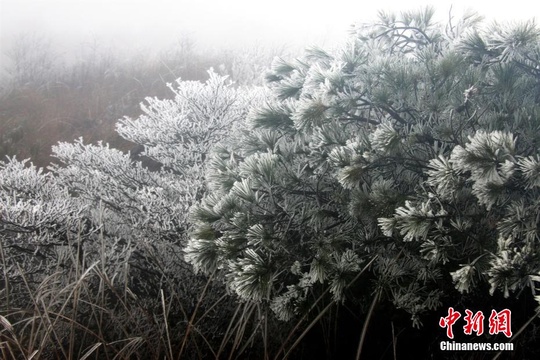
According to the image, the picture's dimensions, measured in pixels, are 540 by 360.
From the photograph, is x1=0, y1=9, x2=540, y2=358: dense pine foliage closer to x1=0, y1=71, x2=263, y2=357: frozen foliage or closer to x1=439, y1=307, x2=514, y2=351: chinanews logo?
x1=439, y1=307, x2=514, y2=351: chinanews logo

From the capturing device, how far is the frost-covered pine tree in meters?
2.37

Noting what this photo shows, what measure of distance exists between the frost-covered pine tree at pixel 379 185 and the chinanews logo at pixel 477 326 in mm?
167

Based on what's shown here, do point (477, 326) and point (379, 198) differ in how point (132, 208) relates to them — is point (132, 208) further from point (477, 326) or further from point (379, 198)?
point (477, 326)

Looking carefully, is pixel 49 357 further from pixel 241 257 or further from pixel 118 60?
pixel 118 60

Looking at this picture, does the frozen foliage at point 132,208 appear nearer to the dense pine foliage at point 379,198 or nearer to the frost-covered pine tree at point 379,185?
the dense pine foliage at point 379,198

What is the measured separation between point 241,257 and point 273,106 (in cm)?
94

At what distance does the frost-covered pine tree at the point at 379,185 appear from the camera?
2.37m

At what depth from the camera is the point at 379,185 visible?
2.50 m

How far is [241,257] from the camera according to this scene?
8.76 ft

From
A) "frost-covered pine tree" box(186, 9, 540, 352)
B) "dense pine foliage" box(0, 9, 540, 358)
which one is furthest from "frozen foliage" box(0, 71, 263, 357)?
"frost-covered pine tree" box(186, 9, 540, 352)

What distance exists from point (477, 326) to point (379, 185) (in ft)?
3.11

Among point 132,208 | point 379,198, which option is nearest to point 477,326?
point 379,198

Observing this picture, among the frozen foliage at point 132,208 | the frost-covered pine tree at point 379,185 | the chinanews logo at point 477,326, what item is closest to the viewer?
the frost-covered pine tree at point 379,185

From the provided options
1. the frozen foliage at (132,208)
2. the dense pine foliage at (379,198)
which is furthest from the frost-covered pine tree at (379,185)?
the frozen foliage at (132,208)
